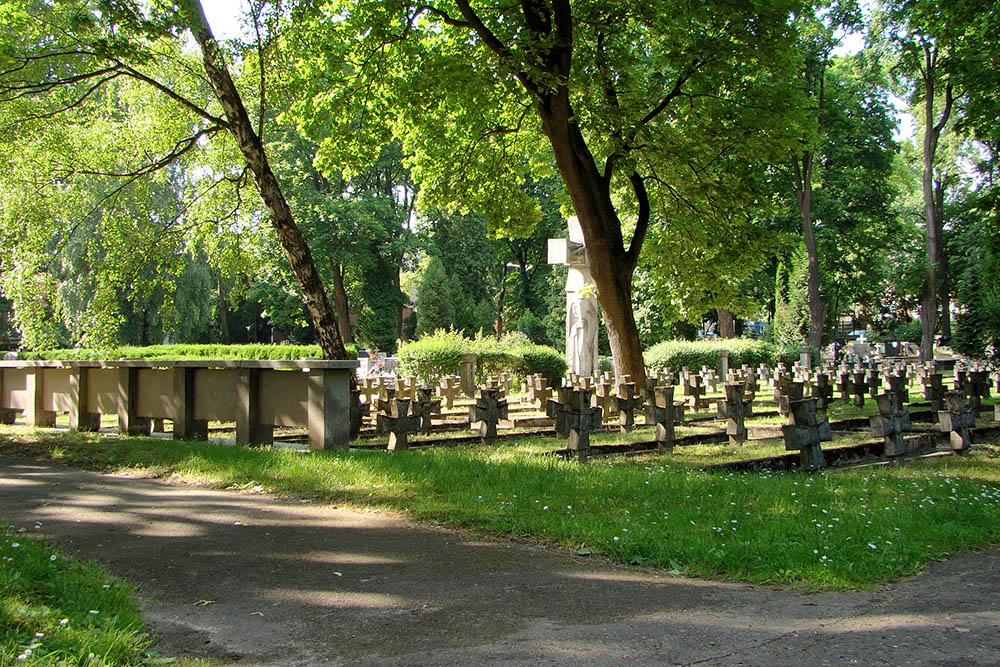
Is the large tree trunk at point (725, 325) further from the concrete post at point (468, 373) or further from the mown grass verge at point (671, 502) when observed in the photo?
the mown grass verge at point (671, 502)

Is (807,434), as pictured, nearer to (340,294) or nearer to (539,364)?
(539,364)

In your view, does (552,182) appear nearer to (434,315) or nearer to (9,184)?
(434,315)

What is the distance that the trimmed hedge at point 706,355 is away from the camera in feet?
94.4

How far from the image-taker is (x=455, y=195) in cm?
1655

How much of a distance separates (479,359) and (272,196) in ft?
48.0

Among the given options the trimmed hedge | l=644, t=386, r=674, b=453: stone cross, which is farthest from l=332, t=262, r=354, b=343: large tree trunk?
l=644, t=386, r=674, b=453: stone cross

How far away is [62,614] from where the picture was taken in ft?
12.6

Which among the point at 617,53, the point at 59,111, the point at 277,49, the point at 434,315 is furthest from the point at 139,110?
the point at 434,315

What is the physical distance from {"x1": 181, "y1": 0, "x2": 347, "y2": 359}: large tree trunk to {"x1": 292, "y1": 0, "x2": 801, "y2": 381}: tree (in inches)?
56.1

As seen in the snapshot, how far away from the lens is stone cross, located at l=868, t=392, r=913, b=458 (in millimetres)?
9734

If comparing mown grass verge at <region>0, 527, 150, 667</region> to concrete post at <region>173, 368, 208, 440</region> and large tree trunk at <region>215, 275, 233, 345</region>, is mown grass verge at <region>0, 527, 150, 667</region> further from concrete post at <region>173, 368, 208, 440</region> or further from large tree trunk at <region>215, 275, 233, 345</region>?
large tree trunk at <region>215, 275, 233, 345</region>

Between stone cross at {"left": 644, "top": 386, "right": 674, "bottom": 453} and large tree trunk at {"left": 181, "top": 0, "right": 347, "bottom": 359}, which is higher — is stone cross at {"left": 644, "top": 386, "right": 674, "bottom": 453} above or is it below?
below

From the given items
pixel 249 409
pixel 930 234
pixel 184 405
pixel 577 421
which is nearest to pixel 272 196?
pixel 184 405

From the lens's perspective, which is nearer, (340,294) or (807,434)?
(807,434)
